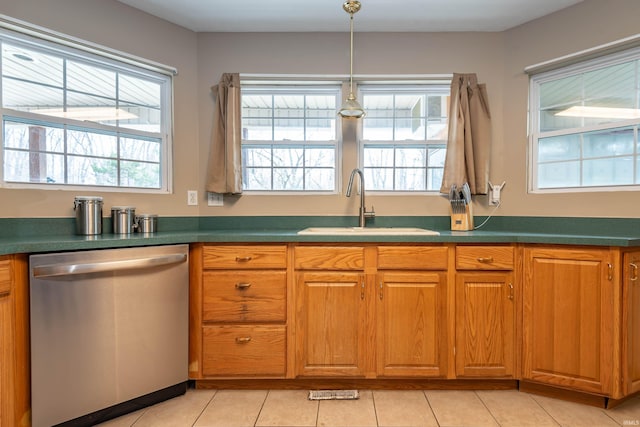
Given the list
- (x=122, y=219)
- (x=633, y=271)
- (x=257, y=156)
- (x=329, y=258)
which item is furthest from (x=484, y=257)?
(x=122, y=219)

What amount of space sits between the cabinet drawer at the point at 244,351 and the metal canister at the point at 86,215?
0.89 metres

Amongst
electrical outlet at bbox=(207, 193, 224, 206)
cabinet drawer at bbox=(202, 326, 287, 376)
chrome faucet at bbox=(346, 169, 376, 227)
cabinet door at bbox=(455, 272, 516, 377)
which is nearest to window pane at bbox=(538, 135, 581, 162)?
cabinet door at bbox=(455, 272, 516, 377)

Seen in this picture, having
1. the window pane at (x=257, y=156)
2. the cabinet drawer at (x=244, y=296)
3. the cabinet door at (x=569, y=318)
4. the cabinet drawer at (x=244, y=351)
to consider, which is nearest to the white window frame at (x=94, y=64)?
the window pane at (x=257, y=156)

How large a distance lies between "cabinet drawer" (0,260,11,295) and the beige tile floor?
→ 2.76 feet

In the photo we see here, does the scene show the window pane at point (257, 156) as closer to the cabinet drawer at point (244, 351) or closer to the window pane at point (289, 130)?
the window pane at point (289, 130)

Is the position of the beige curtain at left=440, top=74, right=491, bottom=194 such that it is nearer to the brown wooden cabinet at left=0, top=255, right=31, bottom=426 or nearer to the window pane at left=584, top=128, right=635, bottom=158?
the window pane at left=584, top=128, right=635, bottom=158

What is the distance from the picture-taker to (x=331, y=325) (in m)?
2.15

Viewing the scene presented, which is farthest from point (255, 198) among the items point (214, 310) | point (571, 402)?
point (571, 402)

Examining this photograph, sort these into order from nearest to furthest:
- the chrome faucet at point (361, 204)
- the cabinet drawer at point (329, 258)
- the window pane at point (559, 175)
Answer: the cabinet drawer at point (329, 258) < the window pane at point (559, 175) < the chrome faucet at point (361, 204)

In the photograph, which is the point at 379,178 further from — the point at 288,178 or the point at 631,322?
the point at 631,322

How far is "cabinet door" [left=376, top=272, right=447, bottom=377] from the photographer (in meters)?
2.13

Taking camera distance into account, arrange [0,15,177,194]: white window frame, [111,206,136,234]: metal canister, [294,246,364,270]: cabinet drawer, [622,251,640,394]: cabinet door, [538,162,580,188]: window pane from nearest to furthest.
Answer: [622,251,640,394]: cabinet door < [0,15,177,194]: white window frame < [294,246,364,270]: cabinet drawer < [111,206,136,234]: metal canister < [538,162,580,188]: window pane

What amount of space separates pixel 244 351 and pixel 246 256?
562 millimetres

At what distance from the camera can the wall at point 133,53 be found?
2.06 meters
